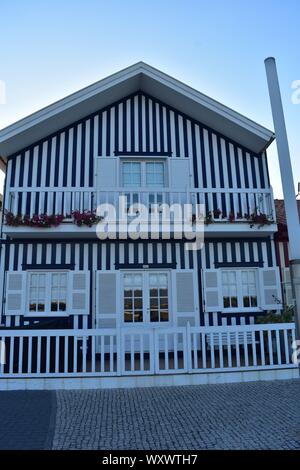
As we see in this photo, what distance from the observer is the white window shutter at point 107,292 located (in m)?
9.23

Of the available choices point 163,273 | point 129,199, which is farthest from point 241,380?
point 129,199

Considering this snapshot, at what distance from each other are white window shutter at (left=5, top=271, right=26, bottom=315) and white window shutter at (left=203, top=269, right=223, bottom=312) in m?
4.90

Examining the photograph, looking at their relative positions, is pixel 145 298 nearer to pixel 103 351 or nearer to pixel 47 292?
pixel 47 292

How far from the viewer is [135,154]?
1030 cm

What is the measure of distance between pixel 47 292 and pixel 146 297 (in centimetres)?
269

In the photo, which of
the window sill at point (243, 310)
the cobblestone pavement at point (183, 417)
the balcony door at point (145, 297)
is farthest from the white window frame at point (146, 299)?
the cobblestone pavement at point (183, 417)

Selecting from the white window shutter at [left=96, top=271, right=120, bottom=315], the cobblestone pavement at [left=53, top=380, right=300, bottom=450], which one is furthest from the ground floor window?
the cobblestone pavement at [left=53, top=380, right=300, bottom=450]

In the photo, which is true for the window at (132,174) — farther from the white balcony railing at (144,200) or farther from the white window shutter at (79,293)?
the white window shutter at (79,293)

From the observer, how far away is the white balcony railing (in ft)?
29.8

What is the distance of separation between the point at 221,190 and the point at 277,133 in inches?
136

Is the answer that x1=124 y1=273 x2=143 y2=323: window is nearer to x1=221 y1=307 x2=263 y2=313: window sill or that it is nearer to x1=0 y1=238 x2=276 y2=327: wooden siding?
x1=0 y1=238 x2=276 y2=327: wooden siding

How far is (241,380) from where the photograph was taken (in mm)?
6633

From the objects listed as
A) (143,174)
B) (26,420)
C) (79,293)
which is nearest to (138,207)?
(143,174)
